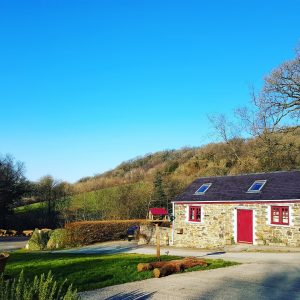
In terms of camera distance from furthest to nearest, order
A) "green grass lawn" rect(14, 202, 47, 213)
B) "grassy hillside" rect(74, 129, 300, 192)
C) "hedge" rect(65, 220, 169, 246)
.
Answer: "green grass lawn" rect(14, 202, 47, 213), "grassy hillside" rect(74, 129, 300, 192), "hedge" rect(65, 220, 169, 246)

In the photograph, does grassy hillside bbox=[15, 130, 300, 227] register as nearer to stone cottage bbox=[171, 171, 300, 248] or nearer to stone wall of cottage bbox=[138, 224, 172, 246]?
stone wall of cottage bbox=[138, 224, 172, 246]

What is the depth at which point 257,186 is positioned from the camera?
25.7 m

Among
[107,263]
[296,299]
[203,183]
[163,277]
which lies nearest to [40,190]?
[203,183]

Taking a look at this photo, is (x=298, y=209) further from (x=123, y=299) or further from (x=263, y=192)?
(x=123, y=299)

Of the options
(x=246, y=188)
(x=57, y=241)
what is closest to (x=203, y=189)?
(x=246, y=188)

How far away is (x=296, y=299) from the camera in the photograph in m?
9.61

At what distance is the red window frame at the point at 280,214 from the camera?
2284cm

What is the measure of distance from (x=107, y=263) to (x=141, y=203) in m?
25.1

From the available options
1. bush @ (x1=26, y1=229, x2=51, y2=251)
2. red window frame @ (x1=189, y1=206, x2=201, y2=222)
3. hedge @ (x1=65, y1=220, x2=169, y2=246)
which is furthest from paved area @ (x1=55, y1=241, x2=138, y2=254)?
red window frame @ (x1=189, y1=206, x2=201, y2=222)

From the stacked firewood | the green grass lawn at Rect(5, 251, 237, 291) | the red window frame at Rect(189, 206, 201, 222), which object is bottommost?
the green grass lawn at Rect(5, 251, 237, 291)

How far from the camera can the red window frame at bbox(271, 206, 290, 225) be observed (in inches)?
899

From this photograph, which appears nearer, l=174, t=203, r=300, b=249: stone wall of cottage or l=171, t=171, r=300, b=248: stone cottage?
l=174, t=203, r=300, b=249: stone wall of cottage

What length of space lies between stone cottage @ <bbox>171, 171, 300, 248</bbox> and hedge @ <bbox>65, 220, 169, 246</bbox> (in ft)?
18.6

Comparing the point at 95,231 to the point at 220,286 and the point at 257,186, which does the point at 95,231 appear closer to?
the point at 257,186
